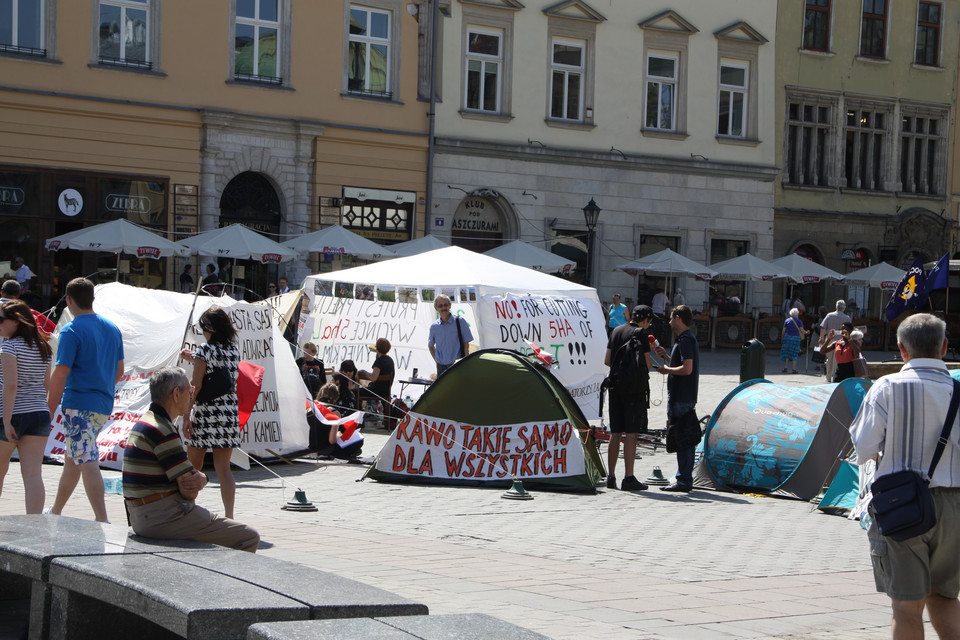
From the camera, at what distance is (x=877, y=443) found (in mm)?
5344

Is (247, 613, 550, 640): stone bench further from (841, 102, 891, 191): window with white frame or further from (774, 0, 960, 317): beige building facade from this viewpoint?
(841, 102, 891, 191): window with white frame

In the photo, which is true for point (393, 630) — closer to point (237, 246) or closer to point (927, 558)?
point (927, 558)

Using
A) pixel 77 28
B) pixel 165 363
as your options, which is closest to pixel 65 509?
pixel 165 363

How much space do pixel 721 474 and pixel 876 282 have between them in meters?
22.7

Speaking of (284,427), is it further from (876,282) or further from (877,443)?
(876,282)

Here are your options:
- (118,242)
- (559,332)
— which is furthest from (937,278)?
(118,242)

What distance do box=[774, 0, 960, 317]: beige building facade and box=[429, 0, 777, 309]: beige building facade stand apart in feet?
4.80

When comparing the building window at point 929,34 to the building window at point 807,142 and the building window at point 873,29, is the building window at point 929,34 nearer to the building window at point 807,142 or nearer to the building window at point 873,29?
the building window at point 873,29

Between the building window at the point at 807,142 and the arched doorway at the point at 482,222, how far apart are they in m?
9.52

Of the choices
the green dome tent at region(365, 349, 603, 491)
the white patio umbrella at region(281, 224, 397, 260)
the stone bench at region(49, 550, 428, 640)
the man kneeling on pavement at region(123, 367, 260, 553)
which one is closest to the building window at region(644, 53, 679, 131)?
the white patio umbrella at region(281, 224, 397, 260)

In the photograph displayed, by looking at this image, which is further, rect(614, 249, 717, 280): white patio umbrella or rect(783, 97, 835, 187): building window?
rect(783, 97, 835, 187): building window

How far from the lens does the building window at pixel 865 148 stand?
3666cm

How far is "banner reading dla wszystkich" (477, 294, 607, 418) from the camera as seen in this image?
15984 millimetres

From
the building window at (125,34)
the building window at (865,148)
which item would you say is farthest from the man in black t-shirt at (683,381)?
the building window at (865,148)
